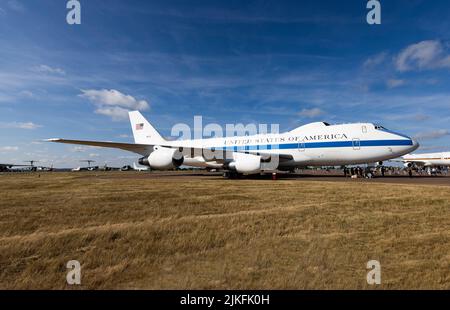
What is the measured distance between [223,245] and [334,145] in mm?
20482

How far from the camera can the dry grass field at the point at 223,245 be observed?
377 cm

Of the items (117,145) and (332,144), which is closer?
(332,144)

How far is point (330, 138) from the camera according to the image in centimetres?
2350

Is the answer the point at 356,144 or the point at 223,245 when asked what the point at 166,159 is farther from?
the point at 223,245

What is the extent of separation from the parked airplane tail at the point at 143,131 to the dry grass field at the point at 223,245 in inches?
1026

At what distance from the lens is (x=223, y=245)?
206 inches

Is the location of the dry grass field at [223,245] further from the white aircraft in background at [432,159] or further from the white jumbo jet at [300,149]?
the white aircraft in background at [432,159]

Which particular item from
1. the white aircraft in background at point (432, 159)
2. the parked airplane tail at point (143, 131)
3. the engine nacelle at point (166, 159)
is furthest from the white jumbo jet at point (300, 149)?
the white aircraft in background at point (432, 159)

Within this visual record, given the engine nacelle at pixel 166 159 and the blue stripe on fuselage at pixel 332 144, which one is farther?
the engine nacelle at pixel 166 159

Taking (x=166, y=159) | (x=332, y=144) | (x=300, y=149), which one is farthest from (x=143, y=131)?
(x=332, y=144)

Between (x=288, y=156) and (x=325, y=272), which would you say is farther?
(x=288, y=156)
